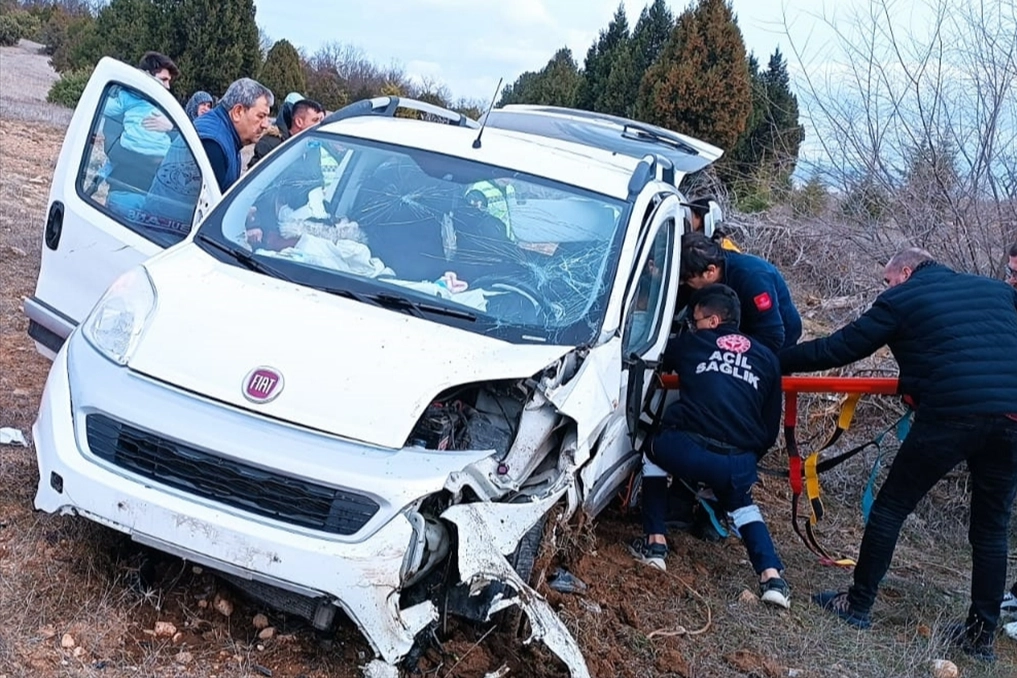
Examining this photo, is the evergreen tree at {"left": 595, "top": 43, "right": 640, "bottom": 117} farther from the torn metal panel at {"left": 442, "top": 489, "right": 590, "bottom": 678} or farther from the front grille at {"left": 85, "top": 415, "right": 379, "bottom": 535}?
the front grille at {"left": 85, "top": 415, "right": 379, "bottom": 535}

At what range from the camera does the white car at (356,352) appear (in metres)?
3.31

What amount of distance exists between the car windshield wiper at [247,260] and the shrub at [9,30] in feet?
129

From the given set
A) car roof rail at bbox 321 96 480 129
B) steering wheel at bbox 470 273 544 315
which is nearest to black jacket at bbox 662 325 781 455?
steering wheel at bbox 470 273 544 315

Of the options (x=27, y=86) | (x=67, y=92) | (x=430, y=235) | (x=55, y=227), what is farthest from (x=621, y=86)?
(x=430, y=235)

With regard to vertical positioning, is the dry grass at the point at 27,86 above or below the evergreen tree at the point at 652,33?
below

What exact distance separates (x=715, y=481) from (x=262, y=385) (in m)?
2.45

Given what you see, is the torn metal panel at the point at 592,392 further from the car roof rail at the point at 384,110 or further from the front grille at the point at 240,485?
the car roof rail at the point at 384,110

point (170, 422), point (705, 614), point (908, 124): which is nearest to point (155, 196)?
point (170, 422)

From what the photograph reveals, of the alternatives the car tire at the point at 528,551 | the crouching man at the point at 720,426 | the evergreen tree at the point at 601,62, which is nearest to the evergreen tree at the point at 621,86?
the evergreen tree at the point at 601,62

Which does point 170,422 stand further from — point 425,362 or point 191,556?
point 425,362

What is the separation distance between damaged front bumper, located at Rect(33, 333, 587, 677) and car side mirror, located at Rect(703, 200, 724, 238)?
3.19 m

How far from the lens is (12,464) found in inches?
180

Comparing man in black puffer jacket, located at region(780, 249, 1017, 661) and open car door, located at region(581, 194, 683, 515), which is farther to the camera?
man in black puffer jacket, located at region(780, 249, 1017, 661)

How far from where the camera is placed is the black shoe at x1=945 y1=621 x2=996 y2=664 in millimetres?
5117
